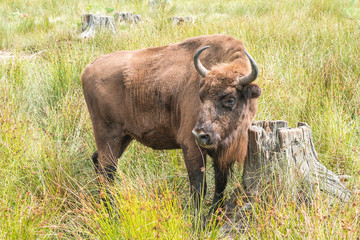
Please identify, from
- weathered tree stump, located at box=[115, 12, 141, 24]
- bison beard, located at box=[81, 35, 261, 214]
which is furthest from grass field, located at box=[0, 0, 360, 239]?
weathered tree stump, located at box=[115, 12, 141, 24]

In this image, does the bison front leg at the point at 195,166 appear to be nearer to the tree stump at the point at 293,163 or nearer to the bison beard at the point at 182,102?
the bison beard at the point at 182,102

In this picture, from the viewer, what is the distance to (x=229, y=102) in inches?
156

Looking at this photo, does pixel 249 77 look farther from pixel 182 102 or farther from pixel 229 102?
pixel 182 102

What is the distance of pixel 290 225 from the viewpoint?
3.33m

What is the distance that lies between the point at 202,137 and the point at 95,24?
699 centimetres

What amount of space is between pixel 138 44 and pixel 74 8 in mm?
6432

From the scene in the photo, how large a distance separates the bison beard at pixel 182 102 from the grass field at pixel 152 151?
11.1 inches

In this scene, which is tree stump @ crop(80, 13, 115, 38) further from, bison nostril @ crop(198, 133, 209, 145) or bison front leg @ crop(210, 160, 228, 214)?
bison nostril @ crop(198, 133, 209, 145)

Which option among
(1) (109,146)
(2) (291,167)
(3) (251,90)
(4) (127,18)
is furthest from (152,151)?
(4) (127,18)

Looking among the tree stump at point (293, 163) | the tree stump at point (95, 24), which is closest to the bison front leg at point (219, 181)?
the tree stump at point (293, 163)

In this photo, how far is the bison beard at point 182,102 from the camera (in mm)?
3947

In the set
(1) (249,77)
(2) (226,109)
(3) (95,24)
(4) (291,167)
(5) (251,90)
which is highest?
(1) (249,77)

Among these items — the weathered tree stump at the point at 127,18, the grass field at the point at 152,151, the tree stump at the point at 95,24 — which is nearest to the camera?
the grass field at the point at 152,151

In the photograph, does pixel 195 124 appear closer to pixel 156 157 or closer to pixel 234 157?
pixel 234 157
